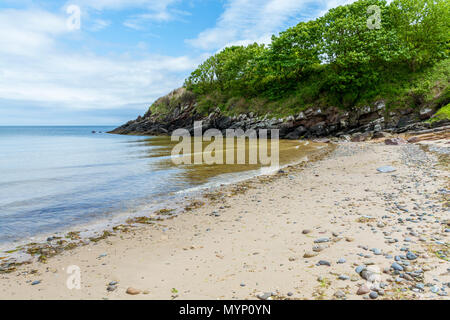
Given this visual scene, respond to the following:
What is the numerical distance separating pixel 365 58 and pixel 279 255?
118 ft

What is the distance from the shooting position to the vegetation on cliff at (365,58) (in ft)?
109

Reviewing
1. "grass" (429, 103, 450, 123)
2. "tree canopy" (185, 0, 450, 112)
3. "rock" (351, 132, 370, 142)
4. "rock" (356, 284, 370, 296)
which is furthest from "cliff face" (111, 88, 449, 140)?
"rock" (356, 284, 370, 296)

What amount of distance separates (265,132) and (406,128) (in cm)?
1976

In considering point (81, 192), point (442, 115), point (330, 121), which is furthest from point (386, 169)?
point (330, 121)

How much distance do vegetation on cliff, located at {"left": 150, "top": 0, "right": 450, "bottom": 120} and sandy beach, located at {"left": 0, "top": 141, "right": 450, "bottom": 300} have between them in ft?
102

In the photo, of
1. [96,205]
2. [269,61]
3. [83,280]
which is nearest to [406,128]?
[269,61]

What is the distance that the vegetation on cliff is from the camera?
1304 inches

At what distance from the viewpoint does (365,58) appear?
3300 centimetres

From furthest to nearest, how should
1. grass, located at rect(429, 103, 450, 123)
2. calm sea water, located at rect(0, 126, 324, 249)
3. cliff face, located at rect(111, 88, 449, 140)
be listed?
cliff face, located at rect(111, 88, 449, 140), grass, located at rect(429, 103, 450, 123), calm sea water, located at rect(0, 126, 324, 249)

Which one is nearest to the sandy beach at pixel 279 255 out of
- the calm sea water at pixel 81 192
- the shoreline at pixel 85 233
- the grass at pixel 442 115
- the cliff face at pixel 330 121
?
the shoreline at pixel 85 233

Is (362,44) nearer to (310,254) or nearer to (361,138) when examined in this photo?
(361,138)

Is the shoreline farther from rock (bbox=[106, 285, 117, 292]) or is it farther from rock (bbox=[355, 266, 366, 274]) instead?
rock (bbox=[355, 266, 366, 274])

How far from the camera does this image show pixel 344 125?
36500 mm
